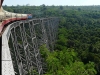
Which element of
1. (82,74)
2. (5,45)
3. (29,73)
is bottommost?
(82,74)

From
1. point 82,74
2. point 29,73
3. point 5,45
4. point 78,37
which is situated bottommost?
point 78,37

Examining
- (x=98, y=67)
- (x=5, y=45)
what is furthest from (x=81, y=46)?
(x=5, y=45)

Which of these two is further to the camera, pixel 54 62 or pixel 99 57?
pixel 99 57

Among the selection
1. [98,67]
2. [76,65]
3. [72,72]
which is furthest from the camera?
[98,67]

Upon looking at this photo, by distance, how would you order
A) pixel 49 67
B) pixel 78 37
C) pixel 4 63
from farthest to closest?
pixel 78 37, pixel 49 67, pixel 4 63

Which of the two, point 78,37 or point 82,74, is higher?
point 82,74

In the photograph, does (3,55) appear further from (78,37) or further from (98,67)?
(78,37)

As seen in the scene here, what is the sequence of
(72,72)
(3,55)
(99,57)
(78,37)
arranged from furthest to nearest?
(78,37)
(99,57)
(72,72)
(3,55)

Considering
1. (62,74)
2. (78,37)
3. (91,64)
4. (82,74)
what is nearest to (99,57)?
(91,64)

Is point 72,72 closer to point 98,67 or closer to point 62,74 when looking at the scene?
point 62,74
